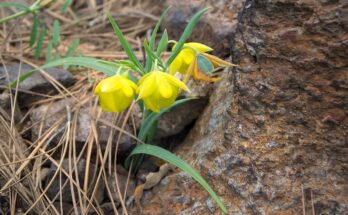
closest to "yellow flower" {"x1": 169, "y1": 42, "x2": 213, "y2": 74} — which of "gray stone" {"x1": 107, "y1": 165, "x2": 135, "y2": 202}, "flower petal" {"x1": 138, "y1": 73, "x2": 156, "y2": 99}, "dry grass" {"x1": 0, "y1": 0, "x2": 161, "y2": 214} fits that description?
"flower petal" {"x1": 138, "y1": 73, "x2": 156, "y2": 99}

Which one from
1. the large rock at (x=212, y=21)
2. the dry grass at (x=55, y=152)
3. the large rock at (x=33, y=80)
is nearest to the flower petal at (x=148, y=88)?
the dry grass at (x=55, y=152)

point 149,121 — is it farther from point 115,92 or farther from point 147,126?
point 115,92

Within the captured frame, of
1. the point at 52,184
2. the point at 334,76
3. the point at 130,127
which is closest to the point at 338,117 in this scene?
the point at 334,76

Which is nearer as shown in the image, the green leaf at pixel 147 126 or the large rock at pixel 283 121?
the large rock at pixel 283 121

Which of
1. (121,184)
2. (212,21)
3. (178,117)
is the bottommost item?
(121,184)

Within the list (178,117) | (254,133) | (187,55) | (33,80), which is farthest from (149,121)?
(33,80)

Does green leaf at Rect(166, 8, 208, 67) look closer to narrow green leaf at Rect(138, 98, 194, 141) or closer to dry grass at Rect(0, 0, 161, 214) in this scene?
narrow green leaf at Rect(138, 98, 194, 141)

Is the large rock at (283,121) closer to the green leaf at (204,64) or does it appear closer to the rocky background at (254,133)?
the rocky background at (254,133)
